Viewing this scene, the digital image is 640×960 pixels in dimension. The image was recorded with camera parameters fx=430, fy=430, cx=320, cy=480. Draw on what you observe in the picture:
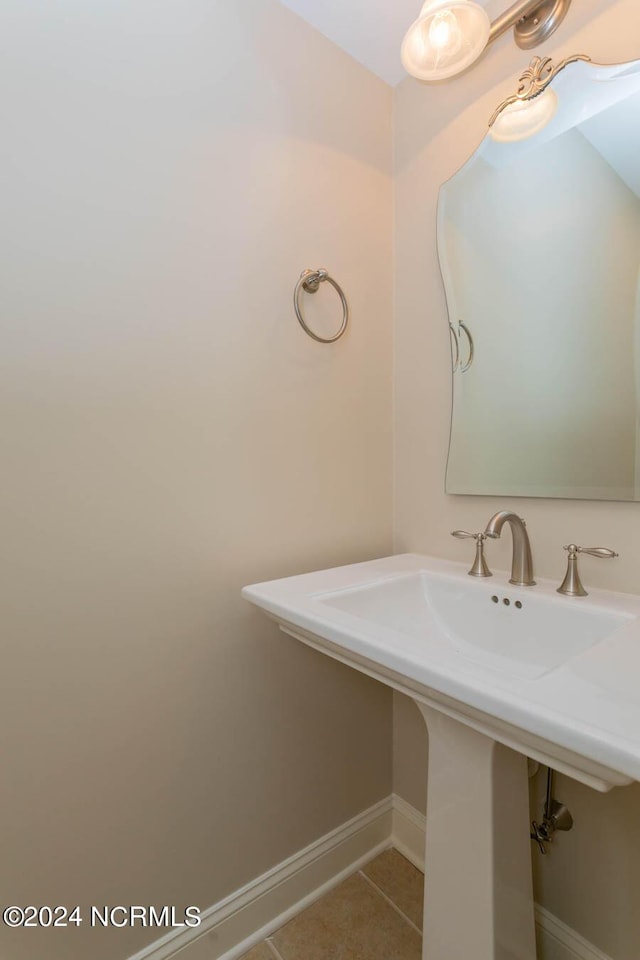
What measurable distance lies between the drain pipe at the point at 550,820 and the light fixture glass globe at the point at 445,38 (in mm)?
1561

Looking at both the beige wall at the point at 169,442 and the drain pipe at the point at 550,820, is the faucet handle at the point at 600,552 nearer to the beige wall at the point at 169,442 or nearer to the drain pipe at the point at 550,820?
the drain pipe at the point at 550,820

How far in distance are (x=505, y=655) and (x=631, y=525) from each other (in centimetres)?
36

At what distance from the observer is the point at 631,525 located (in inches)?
33.7

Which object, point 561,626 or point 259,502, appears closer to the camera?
point 561,626

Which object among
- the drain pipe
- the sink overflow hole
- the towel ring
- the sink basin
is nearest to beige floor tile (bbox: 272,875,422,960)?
the drain pipe

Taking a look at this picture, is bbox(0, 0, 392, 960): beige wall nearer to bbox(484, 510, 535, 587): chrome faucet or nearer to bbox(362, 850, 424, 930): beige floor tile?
bbox(362, 850, 424, 930): beige floor tile

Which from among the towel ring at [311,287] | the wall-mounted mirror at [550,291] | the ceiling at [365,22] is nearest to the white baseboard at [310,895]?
the wall-mounted mirror at [550,291]

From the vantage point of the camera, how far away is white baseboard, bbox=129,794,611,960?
0.92 meters

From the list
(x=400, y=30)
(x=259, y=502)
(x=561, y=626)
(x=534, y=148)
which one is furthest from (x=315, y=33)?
(x=561, y=626)

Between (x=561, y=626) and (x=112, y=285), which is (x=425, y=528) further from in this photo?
(x=112, y=285)

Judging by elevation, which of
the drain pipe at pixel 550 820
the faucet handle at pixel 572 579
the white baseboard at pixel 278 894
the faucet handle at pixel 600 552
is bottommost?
the white baseboard at pixel 278 894

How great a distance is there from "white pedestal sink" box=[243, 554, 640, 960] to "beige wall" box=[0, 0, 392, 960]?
0.78 ft

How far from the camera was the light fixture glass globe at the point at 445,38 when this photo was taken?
0.91 metres

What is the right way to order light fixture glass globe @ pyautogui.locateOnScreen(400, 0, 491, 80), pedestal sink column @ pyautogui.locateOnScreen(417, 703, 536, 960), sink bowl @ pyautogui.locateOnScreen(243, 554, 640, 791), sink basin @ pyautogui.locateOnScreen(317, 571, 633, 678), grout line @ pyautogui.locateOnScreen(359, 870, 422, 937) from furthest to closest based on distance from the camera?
grout line @ pyautogui.locateOnScreen(359, 870, 422, 937) < light fixture glass globe @ pyautogui.locateOnScreen(400, 0, 491, 80) < sink basin @ pyautogui.locateOnScreen(317, 571, 633, 678) < pedestal sink column @ pyautogui.locateOnScreen(417, 703, 536, 960) < sink bowl @ pyautogui.locateOnScreen(243, 554, 640, 791)
